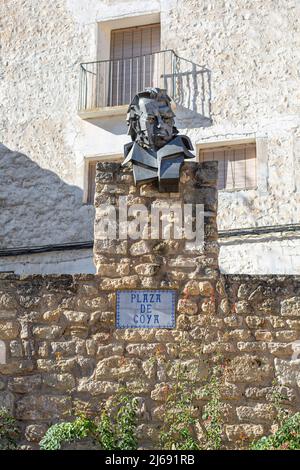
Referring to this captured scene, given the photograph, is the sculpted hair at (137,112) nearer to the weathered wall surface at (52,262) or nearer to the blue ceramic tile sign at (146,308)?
the blue ceramic tile sign at (146,308)

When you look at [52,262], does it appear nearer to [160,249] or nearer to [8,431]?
[160,249]

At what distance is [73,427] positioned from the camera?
21.8ft

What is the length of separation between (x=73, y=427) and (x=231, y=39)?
7922 millimetres

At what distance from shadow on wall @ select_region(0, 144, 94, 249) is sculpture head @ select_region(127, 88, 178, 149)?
5206 millimetres

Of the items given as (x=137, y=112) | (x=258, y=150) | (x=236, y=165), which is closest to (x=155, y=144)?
(x=137, y=112)

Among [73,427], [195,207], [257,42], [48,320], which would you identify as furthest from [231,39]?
[73,427]

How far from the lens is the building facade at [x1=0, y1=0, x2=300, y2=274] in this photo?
1217 cm

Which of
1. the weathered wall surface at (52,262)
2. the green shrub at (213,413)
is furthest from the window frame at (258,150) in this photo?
the green shrub at (213,413)

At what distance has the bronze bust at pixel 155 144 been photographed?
7395mm

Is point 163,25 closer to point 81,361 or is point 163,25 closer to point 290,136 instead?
point 290,136

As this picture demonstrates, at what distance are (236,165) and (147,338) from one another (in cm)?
588

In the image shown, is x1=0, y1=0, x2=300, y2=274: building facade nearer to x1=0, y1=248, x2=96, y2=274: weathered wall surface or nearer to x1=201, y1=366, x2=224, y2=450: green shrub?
x1=0, y1=248, x2=96, y2=274: weathered wall surface

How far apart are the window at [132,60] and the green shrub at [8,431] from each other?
7338mm

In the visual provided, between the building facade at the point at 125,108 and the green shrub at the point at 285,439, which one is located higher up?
the building facade at the point at 125,108
